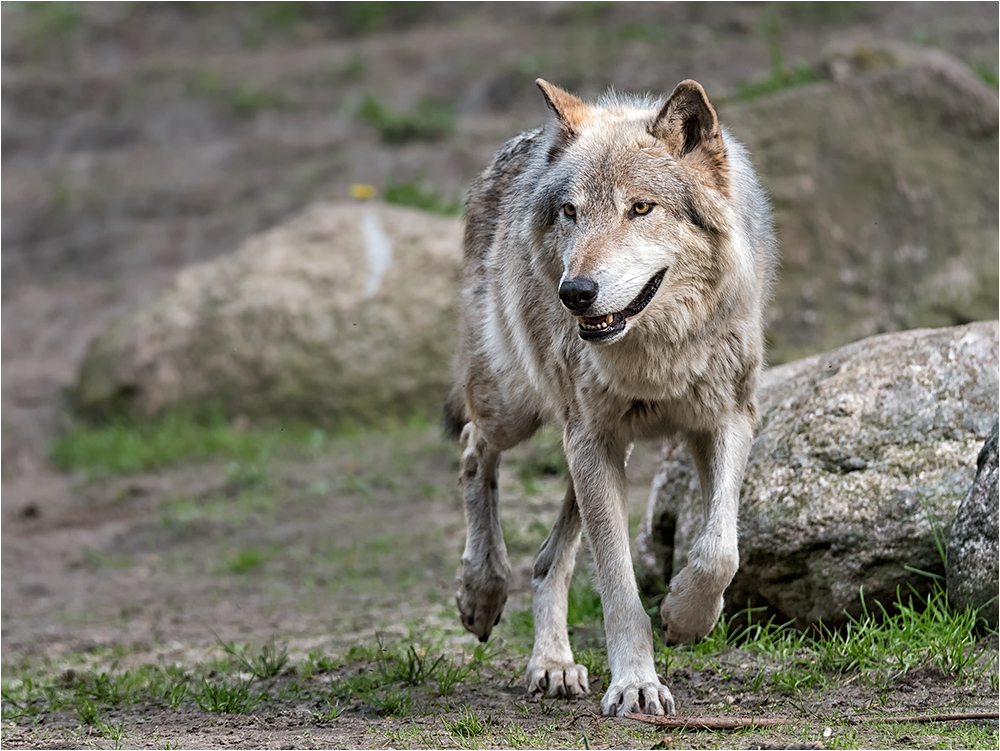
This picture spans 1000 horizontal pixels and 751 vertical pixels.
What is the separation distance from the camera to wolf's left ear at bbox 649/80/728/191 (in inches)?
158

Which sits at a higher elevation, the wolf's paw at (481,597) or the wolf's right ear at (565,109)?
the wolf's right ear at (565,109)

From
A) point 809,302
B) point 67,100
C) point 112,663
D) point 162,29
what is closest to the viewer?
point 112,663

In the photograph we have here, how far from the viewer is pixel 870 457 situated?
484 cm

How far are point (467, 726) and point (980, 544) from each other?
204cm

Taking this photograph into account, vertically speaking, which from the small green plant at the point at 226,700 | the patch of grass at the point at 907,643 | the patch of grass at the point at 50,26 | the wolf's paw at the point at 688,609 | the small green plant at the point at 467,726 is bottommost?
the small green plant at the point at 226,700

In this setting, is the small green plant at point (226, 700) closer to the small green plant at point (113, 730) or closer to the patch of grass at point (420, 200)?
the small green plant at point (113, 730)

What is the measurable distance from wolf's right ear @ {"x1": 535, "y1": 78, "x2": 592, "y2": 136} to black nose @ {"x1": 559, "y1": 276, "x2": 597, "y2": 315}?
860mm

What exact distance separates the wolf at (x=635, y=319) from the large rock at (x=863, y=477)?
613 millimetres

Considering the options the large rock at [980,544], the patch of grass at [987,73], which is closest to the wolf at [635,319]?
the large rock at [980,544]

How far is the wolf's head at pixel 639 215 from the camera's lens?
3.68m

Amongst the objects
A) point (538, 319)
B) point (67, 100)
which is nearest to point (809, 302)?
point (538, 319)

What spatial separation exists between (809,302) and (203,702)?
6.28 m

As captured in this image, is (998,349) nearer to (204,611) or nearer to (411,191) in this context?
(204,611)

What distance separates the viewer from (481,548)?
5094mm
